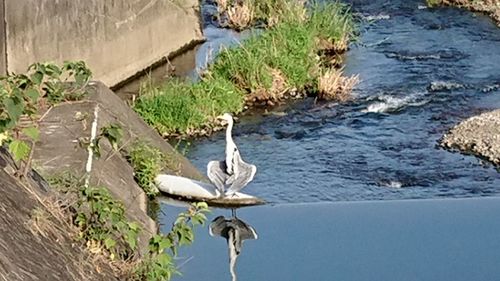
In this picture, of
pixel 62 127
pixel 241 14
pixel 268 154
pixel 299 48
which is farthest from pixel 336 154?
pixel 241 14

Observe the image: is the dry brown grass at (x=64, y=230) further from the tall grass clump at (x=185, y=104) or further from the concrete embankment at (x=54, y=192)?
the tall grass clump at (x=185, y=104)

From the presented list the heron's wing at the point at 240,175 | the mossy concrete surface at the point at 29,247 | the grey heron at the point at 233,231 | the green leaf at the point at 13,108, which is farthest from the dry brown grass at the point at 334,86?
the green leaf at the point at 13,108

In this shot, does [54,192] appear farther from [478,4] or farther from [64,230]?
[478,4]

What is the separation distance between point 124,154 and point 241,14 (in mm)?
7307

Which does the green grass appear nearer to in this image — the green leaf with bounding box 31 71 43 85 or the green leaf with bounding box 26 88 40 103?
the green leaf with bounding box 31 71 43 85

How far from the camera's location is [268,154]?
38.9ft

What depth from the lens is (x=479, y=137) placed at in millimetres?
11781

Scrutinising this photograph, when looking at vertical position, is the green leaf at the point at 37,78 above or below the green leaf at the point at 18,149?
above

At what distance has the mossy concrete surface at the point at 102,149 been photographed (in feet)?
27.8

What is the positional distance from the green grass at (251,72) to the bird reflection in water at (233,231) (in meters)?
2.91

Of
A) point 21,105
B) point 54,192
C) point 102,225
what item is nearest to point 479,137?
point 54,192

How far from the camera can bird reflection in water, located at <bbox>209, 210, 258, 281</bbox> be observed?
8.62 m

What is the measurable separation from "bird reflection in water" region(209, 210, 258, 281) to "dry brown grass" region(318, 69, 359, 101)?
4414mm

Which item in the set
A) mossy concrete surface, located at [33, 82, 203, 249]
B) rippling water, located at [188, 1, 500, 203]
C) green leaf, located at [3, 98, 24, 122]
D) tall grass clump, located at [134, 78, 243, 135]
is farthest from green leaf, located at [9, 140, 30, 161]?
tall grass clump, located at [134, 78, 243, 135]
